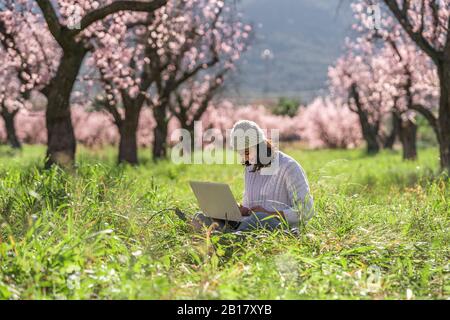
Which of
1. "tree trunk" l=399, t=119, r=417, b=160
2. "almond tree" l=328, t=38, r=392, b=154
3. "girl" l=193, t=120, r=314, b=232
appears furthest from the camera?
"almond tree" l=328, t=38, r=392, b=154

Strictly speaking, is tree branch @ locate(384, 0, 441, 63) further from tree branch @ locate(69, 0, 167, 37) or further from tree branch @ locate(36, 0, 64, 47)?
tree branch @ locate(36, 0, 64, 47)

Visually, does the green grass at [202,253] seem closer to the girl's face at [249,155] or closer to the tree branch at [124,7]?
the girl's face at [249,155]

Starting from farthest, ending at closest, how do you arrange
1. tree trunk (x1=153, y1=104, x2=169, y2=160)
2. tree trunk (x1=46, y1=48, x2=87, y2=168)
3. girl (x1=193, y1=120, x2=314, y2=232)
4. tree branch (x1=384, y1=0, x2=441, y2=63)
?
tree trunk (x1=153, y1=104, x2=169, y2=160)
tree branch (x1=384, y1=0, x2=441, y2=63)
tree trunk (x1=46, y1=48, x2=87, y2=168)
girl (x1=193, y1=120, x2=314, y2=232)

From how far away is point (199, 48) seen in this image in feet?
78.7

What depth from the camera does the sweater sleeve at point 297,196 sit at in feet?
19.8

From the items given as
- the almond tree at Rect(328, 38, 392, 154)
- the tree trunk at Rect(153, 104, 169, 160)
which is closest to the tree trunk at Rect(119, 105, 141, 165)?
the tree trunk at Rect(153, 104, 169, 160)

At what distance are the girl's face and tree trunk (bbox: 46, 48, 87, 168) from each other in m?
6.09

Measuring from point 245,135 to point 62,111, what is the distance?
7103mm

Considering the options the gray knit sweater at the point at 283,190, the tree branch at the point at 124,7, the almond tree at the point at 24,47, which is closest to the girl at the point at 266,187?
the gray knit sweater at the point at 283,190

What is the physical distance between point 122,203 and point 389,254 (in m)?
2.97

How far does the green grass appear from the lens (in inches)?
179

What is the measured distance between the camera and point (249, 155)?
20.4 feet
